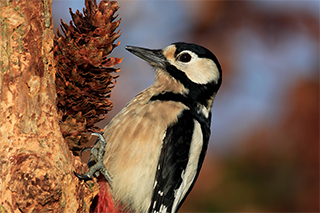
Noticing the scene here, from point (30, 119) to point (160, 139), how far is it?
99 centimetres

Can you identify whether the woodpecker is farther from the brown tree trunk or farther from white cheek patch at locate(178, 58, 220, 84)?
the brown tree trunk

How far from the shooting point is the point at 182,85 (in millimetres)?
2764

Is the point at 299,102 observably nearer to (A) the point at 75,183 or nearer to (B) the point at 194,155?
(B) the point at 194,155

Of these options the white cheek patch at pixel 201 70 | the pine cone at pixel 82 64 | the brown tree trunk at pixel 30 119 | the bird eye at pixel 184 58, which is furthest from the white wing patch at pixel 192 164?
the brown tree trunk at pixel 30 119

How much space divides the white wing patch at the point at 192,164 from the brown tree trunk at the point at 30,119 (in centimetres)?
108

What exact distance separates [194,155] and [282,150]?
1950mm

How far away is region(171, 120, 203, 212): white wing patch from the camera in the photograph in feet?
8.55

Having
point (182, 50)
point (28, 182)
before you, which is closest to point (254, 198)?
point (182, 50)

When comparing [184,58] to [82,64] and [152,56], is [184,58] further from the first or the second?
[82,64]

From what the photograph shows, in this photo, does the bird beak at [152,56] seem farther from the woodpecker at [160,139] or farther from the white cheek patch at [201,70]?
the white cheek patch at [201,70]

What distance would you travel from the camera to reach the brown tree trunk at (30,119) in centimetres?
145

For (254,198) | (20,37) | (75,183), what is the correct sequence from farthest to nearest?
(254,198)
(75,183)
(20,37)

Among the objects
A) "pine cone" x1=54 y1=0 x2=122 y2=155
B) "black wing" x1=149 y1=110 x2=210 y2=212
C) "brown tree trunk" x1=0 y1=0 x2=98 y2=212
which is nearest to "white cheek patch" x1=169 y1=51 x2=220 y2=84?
"black wing" x1=149 y1=110 x2=210 y2=212

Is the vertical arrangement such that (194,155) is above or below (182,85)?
below
